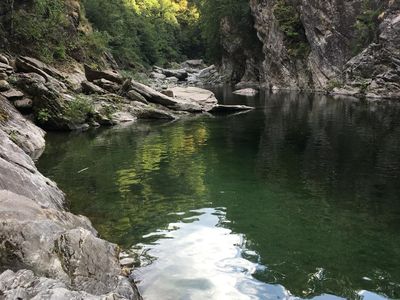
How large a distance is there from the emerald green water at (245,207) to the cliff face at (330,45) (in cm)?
2570

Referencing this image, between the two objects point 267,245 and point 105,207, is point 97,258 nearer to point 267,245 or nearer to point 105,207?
point 267,245

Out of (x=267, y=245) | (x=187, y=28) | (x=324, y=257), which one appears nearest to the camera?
(x=324, y=257)

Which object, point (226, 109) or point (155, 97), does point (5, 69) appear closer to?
point (155, 97)

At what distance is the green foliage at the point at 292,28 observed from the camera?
2393 inches

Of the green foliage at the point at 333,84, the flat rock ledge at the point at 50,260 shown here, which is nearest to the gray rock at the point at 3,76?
the flat rock ledge at the point at 50,260

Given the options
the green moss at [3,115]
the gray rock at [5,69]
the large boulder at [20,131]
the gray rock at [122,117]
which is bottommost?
the gray rock at [122,117]

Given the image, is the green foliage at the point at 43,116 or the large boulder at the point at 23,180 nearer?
the large boulder at the point at 23,180

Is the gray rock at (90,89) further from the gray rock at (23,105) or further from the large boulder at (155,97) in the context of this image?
the gray rock at (23,105)

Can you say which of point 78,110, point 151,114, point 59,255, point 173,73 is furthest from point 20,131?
point 173,73

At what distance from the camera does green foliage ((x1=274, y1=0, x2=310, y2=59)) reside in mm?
60781

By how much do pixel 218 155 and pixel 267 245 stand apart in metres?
8.67

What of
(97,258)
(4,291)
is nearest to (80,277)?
(97,258)

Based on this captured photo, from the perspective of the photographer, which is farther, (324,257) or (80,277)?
(324,257)

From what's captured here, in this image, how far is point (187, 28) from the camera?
385 feet
